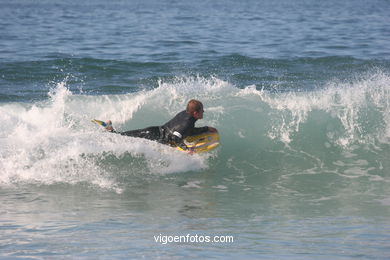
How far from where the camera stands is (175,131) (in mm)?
8539

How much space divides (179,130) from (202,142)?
22.7 inches

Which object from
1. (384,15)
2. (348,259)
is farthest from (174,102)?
(384,15)

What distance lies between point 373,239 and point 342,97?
248 inches

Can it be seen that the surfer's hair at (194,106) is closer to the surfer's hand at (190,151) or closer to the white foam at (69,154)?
the surfer's hand at (190,151)

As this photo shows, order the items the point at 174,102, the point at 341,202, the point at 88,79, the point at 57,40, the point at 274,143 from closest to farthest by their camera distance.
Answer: the point at 341,202 < the point at 274,143 < the point at 174,102 < the point at 88,79 < the point at 57,40

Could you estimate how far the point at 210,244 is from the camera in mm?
5637

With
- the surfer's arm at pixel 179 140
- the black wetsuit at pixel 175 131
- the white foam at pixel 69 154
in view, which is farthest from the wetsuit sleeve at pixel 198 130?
the white foam at pixel 69 154

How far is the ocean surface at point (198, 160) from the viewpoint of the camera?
229 inches

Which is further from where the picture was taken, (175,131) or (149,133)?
(149,133)

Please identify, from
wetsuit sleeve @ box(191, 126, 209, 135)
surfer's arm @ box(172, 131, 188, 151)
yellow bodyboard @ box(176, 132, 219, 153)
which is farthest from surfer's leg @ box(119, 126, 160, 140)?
wetsuit sleeve @ box(191, 126, 209, 135)

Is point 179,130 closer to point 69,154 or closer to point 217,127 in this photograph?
point 69,154

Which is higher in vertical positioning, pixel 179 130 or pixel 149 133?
pixel 179 130

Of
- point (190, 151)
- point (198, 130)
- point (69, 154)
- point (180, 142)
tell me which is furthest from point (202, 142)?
point (69, 154)

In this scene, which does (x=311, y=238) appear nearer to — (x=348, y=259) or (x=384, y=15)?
(x=348, y=259)
